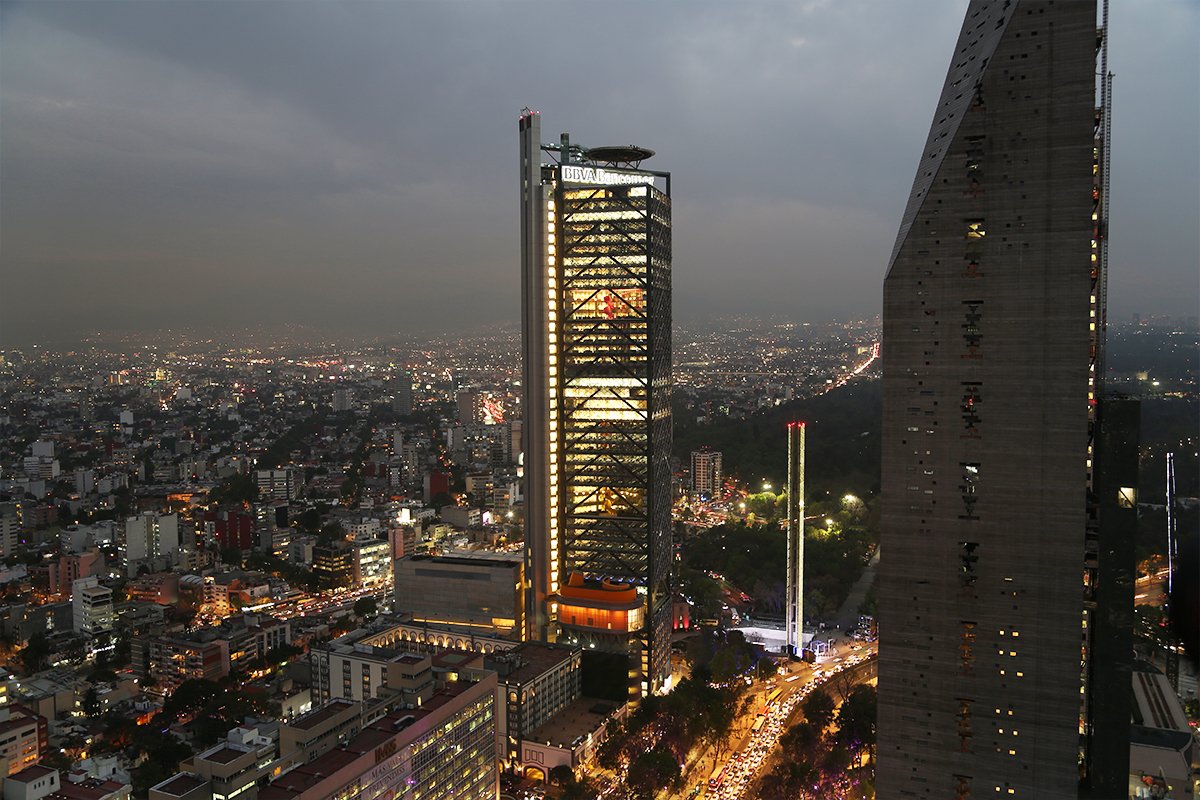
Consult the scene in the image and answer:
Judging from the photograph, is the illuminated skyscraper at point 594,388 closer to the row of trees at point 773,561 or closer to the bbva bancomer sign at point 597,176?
the bbva bancomer sign at point 597,176

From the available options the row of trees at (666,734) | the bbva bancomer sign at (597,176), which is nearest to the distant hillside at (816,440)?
the bbva bancomer sign at (597,176)

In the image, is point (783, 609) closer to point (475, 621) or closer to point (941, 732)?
point (475, 621)

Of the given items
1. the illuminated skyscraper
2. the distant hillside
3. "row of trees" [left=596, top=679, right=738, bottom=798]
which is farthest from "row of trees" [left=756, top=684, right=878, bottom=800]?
the distant hillside

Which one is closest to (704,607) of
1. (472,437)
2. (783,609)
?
(783,609)

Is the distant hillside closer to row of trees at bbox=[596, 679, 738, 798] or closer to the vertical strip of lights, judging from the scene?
the vertical strip of lights

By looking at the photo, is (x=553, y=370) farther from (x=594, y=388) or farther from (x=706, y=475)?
(x=706, y=475)
